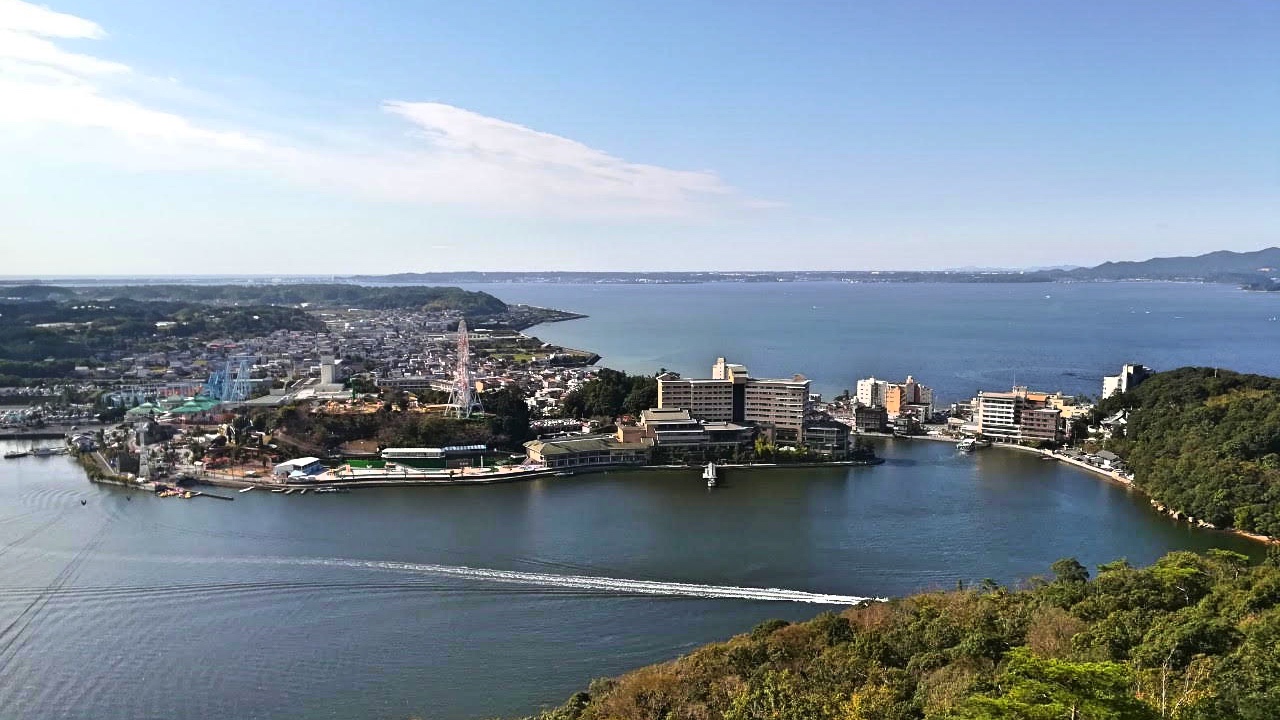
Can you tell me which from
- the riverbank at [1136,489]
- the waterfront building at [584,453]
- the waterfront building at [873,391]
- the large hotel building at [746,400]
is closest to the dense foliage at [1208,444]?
the riverbank at [1136,489]

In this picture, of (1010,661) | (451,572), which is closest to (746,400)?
(451,572)

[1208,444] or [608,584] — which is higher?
[1208,444]

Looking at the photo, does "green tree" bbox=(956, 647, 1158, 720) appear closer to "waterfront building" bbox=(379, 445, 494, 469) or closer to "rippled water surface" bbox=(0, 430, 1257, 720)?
"rippled water surface" bbox=(0, 430, 1257, 720)

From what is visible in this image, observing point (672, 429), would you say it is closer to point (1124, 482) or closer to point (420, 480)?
point (420, 480)

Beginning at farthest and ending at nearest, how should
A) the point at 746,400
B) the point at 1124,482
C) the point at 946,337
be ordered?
the point at 946,337, the point at 746,400, the point at 1124,482

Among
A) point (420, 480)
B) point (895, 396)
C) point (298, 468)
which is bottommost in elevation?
point (420, 480)

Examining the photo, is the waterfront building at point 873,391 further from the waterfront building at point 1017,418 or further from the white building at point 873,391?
the waterfront building at point 1017,418

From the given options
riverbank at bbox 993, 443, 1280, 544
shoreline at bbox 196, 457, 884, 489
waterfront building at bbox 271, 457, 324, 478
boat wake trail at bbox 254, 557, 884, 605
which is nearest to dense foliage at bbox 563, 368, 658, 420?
shoreline at bbox 196, 457, 884, 489
